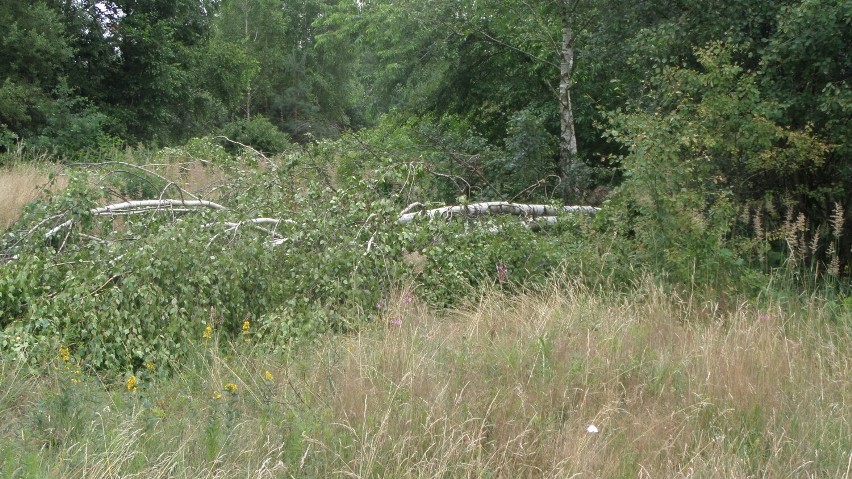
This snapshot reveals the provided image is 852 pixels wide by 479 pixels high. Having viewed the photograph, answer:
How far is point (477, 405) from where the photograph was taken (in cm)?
439

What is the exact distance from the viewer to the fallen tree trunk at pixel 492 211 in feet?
27.8

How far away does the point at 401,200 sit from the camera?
29.3 feet

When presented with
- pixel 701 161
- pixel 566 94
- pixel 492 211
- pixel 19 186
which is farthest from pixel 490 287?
pixel 19 186

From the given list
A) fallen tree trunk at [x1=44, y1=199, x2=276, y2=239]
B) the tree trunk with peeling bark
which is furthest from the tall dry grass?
the tree trunk with peeling bark

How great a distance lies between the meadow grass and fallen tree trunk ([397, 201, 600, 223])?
Answer: 255cm

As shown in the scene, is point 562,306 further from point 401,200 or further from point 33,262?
point 33,262

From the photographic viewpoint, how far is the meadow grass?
388cm

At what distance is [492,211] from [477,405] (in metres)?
5.38

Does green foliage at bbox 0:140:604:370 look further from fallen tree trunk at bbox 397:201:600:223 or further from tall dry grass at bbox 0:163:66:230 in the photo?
tall dry grass at bbox 0:163:66:230

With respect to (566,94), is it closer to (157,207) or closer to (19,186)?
(157,207)

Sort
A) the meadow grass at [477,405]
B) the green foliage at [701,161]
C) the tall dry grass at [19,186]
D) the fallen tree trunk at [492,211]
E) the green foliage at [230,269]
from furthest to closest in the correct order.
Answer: the tall dry grass at [19,186]
the fallen tree trunk at [492,211]
the green foliage at [701,161]
the green foliage at [230,269]
the meadow grass at [477,405]

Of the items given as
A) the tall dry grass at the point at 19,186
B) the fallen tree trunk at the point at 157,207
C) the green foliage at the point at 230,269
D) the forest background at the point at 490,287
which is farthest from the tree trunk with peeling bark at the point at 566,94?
the tall dry grass at the point at 19,186

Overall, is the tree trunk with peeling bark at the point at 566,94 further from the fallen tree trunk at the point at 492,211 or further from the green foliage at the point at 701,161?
the green foliage at the point at 701,161

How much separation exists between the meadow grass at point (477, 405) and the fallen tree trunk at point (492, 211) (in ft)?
8.38
